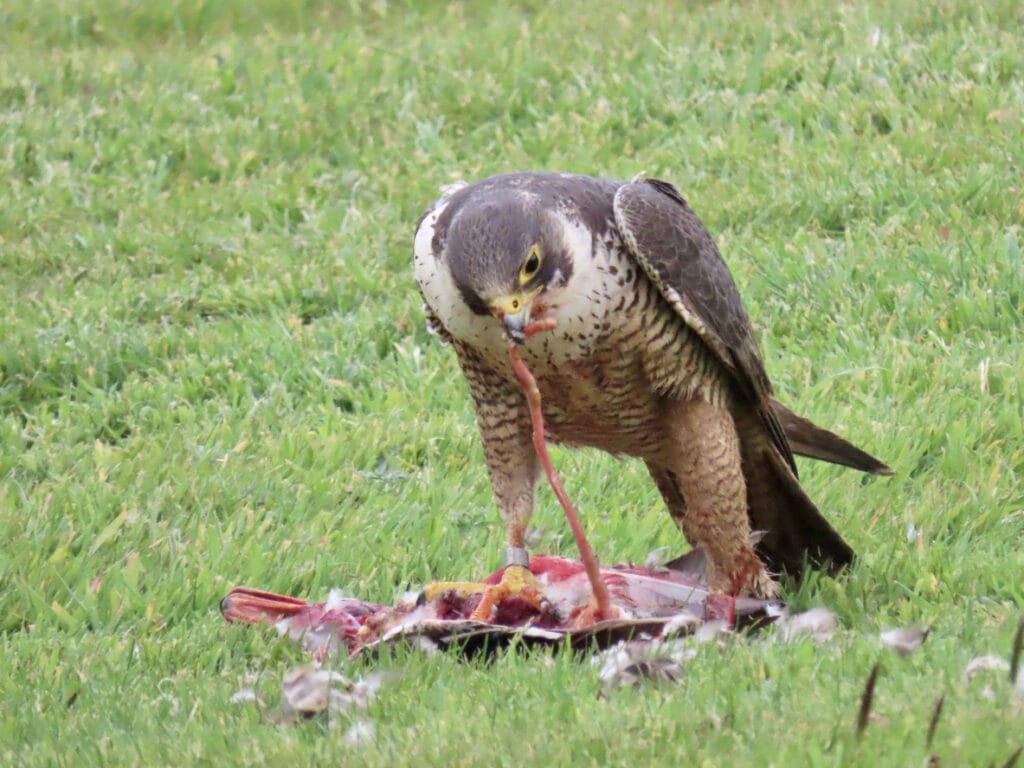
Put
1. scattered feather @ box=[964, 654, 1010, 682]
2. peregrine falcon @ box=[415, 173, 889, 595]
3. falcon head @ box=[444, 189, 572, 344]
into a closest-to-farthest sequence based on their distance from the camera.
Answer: scattered feather @ box=[964, 654, 1010, 682], falcon head @ box=[444, 189, 572, 344], peregrine falcon @ box=[415, 173, 889, 595]

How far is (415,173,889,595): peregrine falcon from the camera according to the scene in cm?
377

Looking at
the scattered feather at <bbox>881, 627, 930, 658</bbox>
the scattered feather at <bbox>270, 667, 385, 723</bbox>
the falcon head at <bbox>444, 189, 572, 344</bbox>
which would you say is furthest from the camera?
the falcon head at <bbox>444, 189, 572, 344</bbox>

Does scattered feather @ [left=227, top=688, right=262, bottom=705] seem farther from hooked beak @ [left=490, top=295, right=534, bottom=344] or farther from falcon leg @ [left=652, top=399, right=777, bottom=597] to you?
falcon leg @ [left=652, top=399, right=777, bottom=597]

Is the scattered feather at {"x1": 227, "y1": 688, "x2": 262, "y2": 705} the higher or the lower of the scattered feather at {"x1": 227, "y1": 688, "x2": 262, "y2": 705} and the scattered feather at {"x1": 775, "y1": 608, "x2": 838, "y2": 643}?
the lower

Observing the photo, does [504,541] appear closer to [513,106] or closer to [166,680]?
[166,680]

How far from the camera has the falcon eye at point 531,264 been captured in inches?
144

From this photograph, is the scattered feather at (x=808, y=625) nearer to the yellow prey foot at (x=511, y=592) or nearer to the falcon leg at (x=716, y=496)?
the falcon leg at (x=716, y=496)

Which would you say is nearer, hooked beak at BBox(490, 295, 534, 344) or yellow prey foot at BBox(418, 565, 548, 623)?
hooked beak at BBox(490, 295, 534, 344)

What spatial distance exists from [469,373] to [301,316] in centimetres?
278

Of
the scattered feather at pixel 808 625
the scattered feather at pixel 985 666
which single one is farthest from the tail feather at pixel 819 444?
the scattered feather at pixel 985 666

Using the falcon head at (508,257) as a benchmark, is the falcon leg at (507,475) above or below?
below

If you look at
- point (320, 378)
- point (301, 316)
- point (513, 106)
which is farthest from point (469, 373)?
point (513, 106)

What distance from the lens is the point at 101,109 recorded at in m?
9.05

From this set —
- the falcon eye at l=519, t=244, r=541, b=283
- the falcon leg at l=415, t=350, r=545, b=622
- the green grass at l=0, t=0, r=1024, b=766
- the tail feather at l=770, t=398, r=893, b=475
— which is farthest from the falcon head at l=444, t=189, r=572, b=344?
the tail feather at l=770, t=398, r=893, b=475
